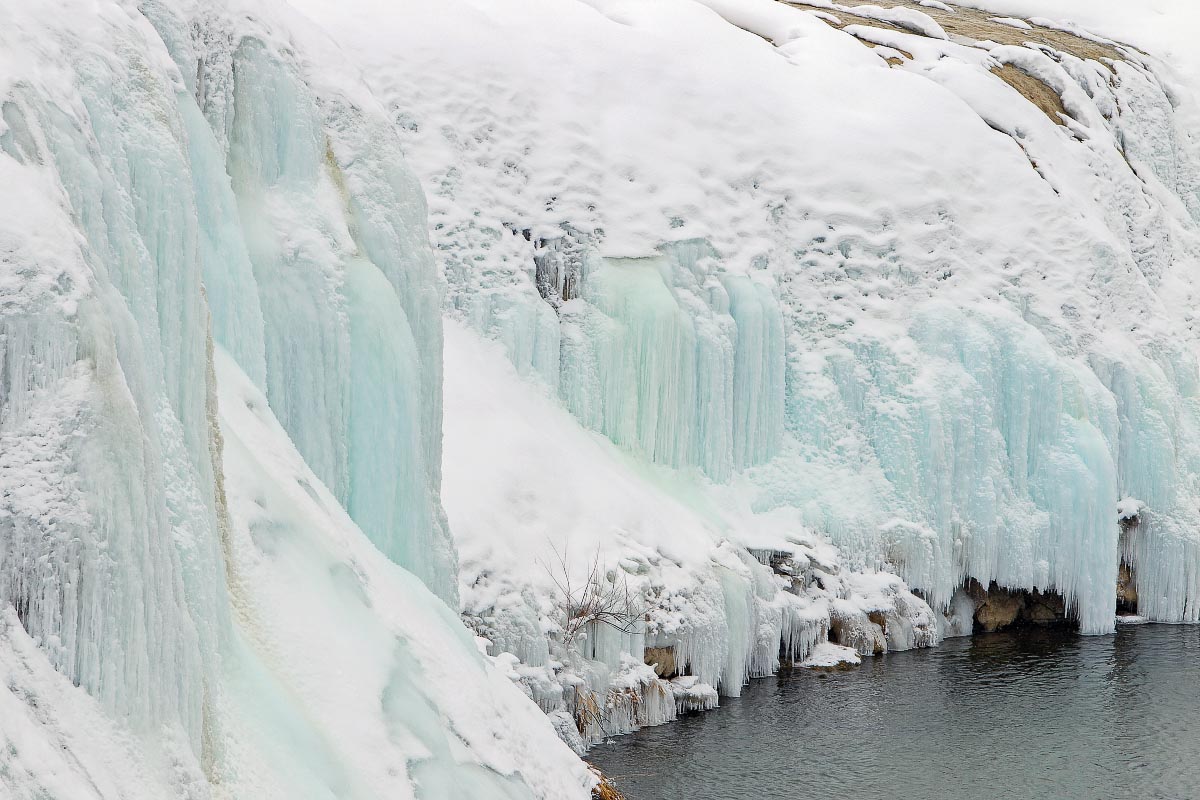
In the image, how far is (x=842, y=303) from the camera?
2633cm

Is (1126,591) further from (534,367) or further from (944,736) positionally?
(534,367)

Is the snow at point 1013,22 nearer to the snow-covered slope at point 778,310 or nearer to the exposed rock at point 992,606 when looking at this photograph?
the snow-covered slope at point 778,310

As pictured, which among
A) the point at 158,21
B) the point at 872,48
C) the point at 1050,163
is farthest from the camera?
the point at 872,48

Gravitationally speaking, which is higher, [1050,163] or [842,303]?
[1050,163]

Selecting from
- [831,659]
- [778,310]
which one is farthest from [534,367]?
[831,659]

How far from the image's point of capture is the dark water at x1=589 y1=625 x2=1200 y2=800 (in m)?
16.4

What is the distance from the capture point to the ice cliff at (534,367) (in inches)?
219

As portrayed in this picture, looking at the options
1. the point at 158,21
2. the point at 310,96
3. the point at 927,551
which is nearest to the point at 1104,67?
the point at 927,551

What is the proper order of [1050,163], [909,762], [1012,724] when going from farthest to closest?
[1050,163], [1012,724], [909,762]

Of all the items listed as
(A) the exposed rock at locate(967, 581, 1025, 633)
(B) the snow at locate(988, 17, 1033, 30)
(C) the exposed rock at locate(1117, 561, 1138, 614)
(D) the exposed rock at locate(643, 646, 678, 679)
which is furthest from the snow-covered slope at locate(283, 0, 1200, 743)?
(B) the snow at locate(988, 17, 1033, 30)

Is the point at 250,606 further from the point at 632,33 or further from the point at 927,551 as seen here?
the point at 632,33

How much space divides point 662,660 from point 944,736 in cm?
396

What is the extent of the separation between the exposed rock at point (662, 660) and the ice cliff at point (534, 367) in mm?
89

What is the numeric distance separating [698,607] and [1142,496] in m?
11.9
